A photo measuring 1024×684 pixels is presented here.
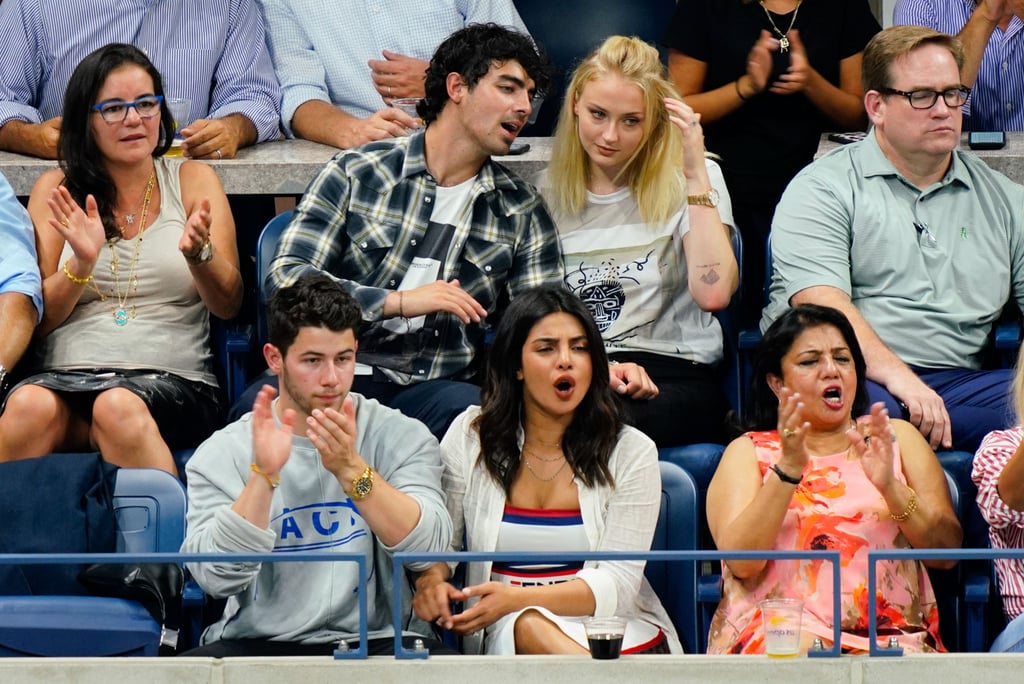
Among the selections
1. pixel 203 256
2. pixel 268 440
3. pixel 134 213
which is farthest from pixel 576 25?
pixel 268 440

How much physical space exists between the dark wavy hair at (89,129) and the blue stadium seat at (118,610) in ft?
2.71

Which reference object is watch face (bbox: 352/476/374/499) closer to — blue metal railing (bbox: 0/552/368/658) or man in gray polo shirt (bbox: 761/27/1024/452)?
blue metal railing (bbox: 0/552/368/658)

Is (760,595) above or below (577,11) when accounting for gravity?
below

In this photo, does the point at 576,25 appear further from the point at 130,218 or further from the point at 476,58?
the point at 130,218

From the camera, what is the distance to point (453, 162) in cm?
385

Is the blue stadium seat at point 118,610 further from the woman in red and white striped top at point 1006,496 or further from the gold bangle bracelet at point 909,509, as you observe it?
the woman in red and white striped top at point 1006,496

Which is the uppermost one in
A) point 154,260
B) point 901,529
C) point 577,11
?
→ point 577,11

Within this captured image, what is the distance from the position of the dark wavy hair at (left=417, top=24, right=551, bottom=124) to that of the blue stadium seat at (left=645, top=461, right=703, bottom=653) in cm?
104

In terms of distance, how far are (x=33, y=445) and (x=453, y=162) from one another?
108 centimetres

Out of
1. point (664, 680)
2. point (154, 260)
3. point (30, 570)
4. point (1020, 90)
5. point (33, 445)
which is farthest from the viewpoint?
point (1020, 90)

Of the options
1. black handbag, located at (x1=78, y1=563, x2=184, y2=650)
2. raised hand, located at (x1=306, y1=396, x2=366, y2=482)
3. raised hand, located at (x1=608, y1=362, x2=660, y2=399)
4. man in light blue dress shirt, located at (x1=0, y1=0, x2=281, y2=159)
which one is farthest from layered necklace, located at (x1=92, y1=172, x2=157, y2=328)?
raised hand, located at (x1=608, y1=362, x2=660, y2=399)

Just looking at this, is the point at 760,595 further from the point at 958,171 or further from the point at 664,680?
the point at 958,171

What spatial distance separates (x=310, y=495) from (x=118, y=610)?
1.26ft

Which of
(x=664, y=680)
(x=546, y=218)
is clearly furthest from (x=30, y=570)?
(x=546, y=218)
